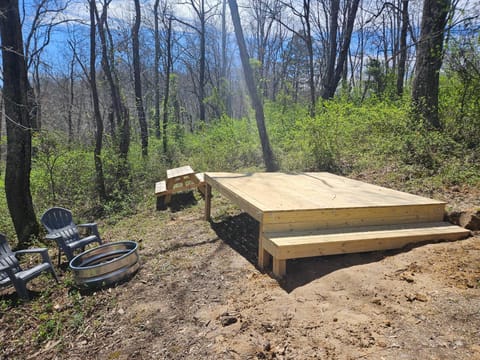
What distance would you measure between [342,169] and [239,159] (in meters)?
3.70

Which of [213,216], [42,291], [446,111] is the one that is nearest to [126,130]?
[213,216]

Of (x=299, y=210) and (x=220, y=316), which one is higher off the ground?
(x=299, y=210)

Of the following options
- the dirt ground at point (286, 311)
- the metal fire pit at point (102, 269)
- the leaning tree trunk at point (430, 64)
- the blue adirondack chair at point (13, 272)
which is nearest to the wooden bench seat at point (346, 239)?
the dirt ground at point (286, 311)

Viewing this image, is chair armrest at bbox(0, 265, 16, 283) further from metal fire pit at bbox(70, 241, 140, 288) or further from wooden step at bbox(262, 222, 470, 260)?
wooden step at bbox(262, 222, 470, 260)

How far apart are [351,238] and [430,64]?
5.09 meters

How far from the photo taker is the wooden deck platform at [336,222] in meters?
2.45

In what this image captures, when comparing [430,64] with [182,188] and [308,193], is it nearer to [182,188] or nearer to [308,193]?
[308,193]

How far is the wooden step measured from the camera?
7.73ft

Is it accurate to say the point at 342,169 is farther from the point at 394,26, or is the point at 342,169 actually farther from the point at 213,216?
the point at 394,26

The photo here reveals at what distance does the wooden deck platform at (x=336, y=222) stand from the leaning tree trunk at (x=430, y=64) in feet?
11.3

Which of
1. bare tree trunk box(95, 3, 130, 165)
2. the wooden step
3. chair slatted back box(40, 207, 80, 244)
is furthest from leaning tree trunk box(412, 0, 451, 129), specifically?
bare tree trunk box(95, 3, 130, 165)

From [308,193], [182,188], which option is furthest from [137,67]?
[308,193]

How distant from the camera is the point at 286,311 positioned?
1.92 meters

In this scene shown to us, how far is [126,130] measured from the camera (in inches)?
333
